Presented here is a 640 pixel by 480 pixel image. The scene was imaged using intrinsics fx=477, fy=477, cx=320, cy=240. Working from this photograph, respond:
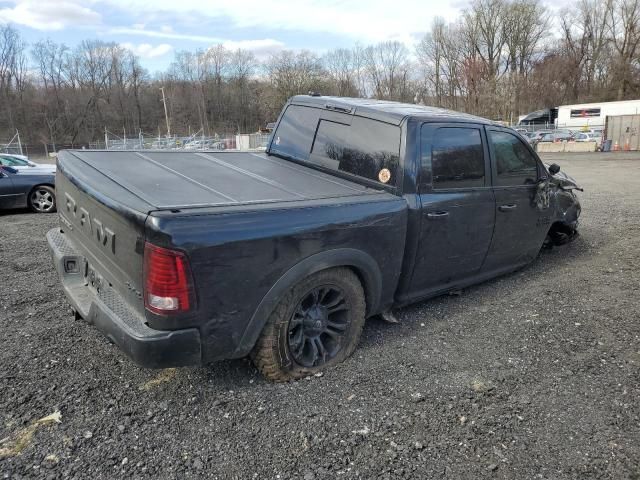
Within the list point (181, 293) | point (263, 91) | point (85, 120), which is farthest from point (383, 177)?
point (85, 120)

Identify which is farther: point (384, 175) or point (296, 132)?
point (296, 132)

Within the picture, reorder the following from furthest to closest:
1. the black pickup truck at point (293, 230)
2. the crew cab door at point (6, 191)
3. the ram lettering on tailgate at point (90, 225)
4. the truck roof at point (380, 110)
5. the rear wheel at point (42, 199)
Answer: the rear wheel at point (42, 199) → the crew cab door at point (6, 191) → the truck roof at point (380, 110) → the ram lettering on tailgate at point (90, 225) → the black pickup truck at point (293, 230)

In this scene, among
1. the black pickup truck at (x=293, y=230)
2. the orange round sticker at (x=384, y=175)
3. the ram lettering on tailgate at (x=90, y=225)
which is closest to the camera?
the black pickup truck at (x=293, y=230)

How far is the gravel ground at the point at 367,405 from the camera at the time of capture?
2.36 m

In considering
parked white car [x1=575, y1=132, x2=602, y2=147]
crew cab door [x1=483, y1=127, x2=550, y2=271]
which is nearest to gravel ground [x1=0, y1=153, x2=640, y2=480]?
crew cab door [x1=483, y1=127, x2=550, y2=271]

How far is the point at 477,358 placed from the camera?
341 centimetres

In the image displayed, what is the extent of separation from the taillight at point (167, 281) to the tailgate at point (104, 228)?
0.26ft

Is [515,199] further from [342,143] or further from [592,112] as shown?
[592,112]

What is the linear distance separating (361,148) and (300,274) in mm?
1422

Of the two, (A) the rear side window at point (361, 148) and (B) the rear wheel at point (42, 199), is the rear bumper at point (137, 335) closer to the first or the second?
(A) the rear side window at point (361, 148)

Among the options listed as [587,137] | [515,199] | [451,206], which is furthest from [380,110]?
[587,137]

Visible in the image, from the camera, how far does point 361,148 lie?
378 centimetres

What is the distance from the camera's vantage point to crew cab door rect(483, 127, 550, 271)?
13.9 ft

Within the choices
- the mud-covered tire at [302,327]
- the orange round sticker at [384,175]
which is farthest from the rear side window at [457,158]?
the mud-covered tire at [302,327]
